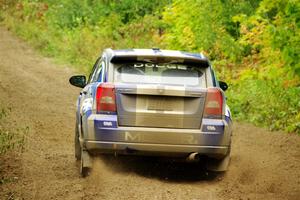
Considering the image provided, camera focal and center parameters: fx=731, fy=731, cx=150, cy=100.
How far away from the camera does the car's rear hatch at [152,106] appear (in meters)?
8.48

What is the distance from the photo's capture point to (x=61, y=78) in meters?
21.0

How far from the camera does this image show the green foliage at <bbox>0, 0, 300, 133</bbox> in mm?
14477

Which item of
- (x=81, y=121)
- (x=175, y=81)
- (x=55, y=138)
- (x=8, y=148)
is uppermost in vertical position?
(x=175, y=81)

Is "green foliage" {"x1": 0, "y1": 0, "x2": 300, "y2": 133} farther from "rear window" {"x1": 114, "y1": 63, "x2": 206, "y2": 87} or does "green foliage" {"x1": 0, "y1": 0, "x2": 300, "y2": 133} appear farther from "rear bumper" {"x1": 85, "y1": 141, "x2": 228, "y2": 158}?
"rear bumper" {"x1": 85, "y1": 141, "x2": 228, "y2": 158}

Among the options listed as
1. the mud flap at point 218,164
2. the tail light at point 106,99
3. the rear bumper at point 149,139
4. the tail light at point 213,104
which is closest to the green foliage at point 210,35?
the mud flap at point 218,164

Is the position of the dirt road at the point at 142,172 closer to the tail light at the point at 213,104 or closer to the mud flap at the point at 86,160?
the mud flap at the point at 86,160

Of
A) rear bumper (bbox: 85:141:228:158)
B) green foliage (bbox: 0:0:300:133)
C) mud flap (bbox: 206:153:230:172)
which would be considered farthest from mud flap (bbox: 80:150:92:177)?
green foliage (bbox: 0:0:300:133)

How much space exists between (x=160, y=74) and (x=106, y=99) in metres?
0.73

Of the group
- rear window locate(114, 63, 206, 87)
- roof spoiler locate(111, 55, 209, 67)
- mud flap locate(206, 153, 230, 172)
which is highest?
roof spoiler locate(111, 55, 209, 67)

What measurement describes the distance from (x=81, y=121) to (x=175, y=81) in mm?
1320

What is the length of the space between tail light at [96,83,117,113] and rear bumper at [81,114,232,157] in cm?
9

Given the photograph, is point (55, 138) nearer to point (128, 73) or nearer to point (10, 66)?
point (128, 73)

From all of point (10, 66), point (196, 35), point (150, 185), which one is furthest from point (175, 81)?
point (10, 66)

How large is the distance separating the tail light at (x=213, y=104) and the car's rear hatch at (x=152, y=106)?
18 cm
